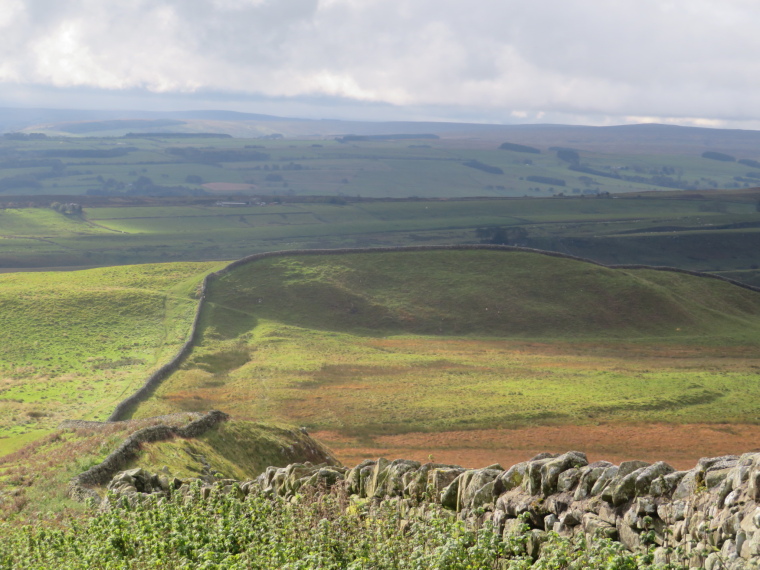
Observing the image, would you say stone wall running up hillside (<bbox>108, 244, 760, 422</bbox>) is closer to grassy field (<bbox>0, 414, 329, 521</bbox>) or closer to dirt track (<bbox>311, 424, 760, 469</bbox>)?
dirt track (<bbox>311, 424, 760, 469</bbox>)

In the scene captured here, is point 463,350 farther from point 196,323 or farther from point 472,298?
Answer: point 196,323

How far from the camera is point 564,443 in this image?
50.7 metres

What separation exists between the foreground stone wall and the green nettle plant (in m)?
0.63

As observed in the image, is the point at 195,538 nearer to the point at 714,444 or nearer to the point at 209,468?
the point at 209,468

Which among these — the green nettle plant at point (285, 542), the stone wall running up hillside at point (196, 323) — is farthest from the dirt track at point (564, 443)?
the green nettle plant at point (285, 542)

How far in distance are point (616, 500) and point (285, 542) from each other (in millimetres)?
6900

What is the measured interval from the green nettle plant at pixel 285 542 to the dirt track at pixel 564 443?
28.2 m

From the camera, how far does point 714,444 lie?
5084cm

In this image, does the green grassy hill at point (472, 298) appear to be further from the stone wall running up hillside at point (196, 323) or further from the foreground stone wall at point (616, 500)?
the foreground stone wall at point (616, 500)

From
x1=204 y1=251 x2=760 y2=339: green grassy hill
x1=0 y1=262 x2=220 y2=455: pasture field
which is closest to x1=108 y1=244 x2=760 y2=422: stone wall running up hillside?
x1=0 y1=262 x2=220 y2=455: pasture field

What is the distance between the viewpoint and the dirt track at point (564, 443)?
4822cm

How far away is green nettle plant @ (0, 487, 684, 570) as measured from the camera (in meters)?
13.8

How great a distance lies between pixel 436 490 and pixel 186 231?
16913 centimetres

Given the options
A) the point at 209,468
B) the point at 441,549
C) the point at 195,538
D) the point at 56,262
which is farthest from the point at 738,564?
the point at 56,262
